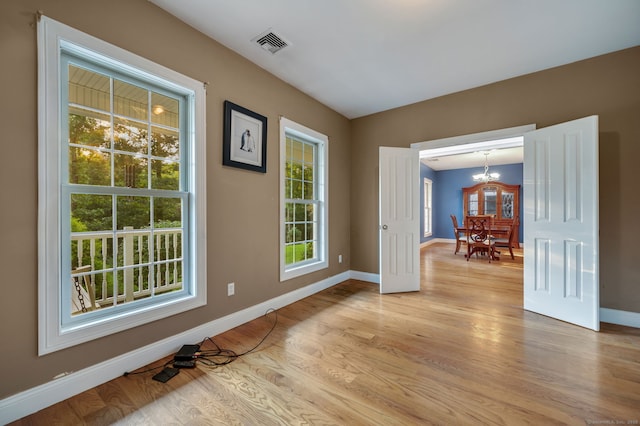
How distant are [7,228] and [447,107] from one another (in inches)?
171

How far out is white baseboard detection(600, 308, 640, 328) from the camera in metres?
2.48

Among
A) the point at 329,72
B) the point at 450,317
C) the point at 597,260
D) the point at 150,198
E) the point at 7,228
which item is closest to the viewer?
the point at 7,228

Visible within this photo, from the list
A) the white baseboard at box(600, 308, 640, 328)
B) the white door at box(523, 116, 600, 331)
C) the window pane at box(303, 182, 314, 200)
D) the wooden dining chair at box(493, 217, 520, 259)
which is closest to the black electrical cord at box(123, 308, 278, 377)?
the window pane at box(303, 182, 314, 200)

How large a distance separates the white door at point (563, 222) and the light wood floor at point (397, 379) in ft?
0.82

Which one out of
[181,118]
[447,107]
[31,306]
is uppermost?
[447,107]

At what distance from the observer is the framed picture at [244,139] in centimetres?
244

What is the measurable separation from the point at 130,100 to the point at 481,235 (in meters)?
6.69

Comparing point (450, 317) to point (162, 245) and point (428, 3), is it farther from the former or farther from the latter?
point (162, 245)

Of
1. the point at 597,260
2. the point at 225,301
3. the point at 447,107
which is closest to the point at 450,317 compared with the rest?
the point at 597,260

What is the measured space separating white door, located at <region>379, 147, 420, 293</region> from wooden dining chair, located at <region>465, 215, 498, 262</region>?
310cm

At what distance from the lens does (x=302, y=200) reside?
350 centimetres

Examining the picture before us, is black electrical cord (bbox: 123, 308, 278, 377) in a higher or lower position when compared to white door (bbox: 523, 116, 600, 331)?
lower

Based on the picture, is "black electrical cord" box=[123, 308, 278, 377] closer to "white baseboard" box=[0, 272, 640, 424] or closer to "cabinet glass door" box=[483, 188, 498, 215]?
"white baseboard" box=[0, 272, 640, 424]

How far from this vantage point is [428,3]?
6.43ft
